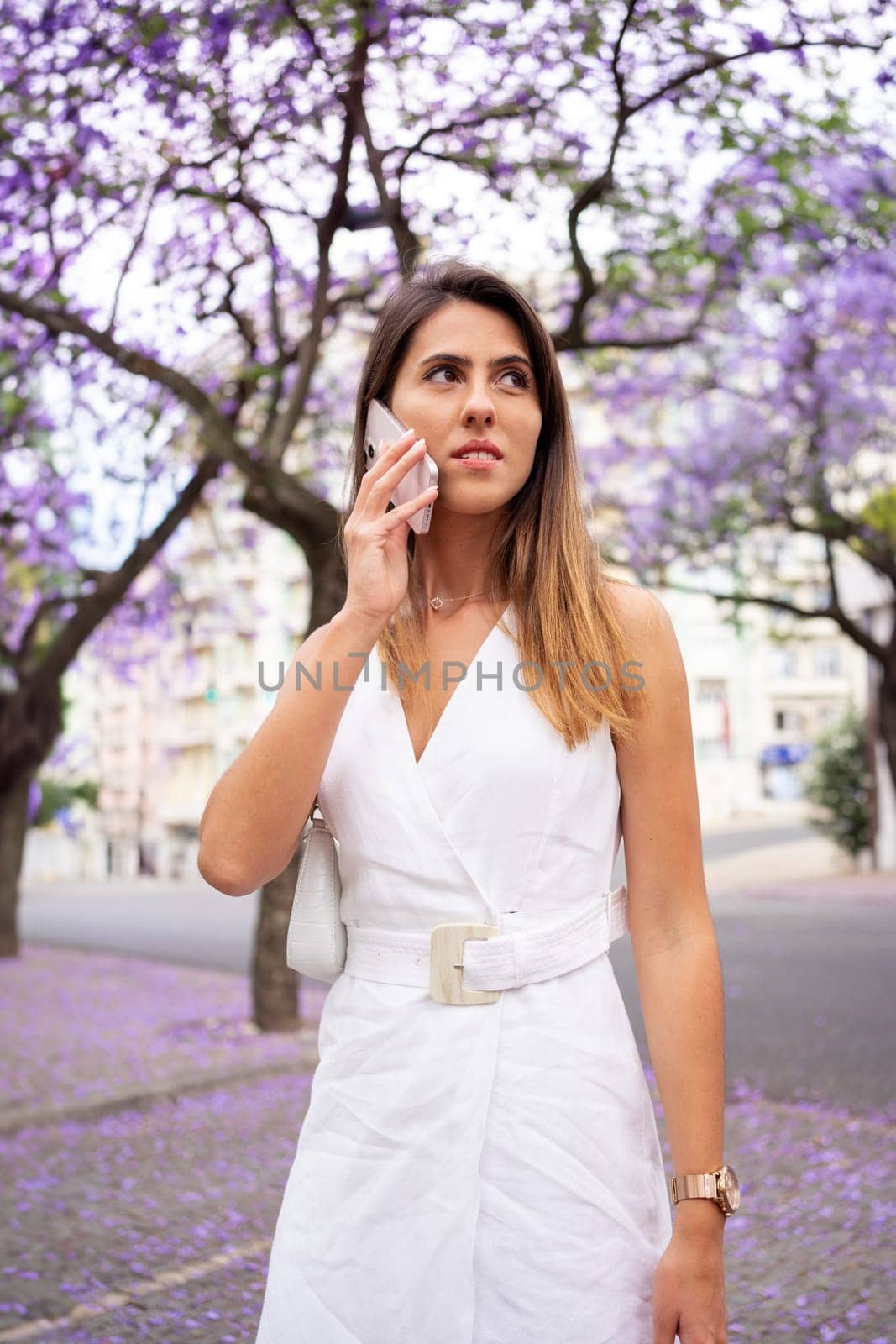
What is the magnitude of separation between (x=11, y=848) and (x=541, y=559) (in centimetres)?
1466

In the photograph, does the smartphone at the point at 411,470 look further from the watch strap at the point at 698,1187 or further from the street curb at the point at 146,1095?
the street curb at the point at 146,1095

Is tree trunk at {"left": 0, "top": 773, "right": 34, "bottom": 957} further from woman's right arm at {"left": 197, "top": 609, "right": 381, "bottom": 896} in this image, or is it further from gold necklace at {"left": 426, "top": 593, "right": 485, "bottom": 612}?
woman's right arm at {"left": 197, "top": 609, "right": 381, "bottom": 896}

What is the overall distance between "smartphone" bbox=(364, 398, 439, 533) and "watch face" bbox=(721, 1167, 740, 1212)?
3.14ft

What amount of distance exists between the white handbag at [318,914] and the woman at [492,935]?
37 millimetres

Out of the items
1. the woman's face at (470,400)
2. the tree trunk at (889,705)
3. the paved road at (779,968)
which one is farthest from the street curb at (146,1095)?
the tree trunk at (889,705)

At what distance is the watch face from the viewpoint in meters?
1.76

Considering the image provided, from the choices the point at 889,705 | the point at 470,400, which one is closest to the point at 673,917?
the point at 470,400

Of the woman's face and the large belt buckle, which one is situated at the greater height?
the woman's face

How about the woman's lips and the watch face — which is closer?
the watch face

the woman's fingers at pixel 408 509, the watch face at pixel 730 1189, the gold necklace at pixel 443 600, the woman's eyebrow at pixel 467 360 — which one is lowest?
the watch face at pixel 730 1189

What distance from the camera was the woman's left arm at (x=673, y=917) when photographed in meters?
1.77

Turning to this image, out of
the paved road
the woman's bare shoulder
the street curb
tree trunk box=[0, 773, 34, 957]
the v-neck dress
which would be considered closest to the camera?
the v-neck dress

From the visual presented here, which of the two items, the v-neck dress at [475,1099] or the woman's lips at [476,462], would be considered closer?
the v-neck dress at [475,1099]

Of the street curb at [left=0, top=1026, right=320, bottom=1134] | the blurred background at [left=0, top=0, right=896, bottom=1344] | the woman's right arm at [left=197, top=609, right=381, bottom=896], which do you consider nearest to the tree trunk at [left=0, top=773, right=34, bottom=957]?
the blurred background at [left=0, top=0, right=896, bottom=1344]
